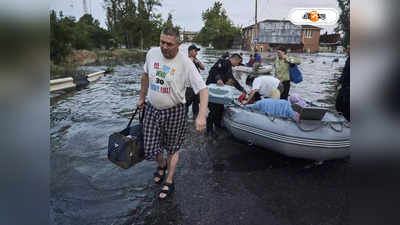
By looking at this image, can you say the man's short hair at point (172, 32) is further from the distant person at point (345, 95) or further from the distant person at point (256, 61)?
the distant person at point (256, 61)

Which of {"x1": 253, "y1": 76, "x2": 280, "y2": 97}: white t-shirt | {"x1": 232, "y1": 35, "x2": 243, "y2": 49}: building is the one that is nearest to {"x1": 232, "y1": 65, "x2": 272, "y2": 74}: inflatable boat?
{"x1": 232, "y1": 35, "x2": 243, "y2": 49}: building

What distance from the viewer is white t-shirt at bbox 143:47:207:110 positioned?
282 centimetres

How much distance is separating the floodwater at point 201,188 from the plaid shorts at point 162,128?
22.9 inches

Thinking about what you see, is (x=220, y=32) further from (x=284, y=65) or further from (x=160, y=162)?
(x=160, y=162)

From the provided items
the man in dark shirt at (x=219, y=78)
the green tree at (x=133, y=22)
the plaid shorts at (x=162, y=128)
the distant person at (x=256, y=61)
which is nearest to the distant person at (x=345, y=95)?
the man in dark shirt at (x=219, y=78)

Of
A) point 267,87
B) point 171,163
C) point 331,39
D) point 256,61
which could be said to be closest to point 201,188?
point 171,163

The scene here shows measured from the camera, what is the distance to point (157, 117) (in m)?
2.99

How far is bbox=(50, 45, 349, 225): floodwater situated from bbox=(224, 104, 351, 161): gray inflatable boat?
1.15 ft

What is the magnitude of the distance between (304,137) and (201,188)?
1.47 meters

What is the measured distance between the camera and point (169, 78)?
2811 mm

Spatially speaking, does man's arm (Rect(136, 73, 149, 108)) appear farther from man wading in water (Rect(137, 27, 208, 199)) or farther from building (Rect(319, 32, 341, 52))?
building (Rect(319, 32, 341, 52))

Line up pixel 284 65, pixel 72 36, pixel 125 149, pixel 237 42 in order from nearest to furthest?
1. pixel 125 149
2. pixel 284 65
3. pixel 237 42
4. pixel 72 36
